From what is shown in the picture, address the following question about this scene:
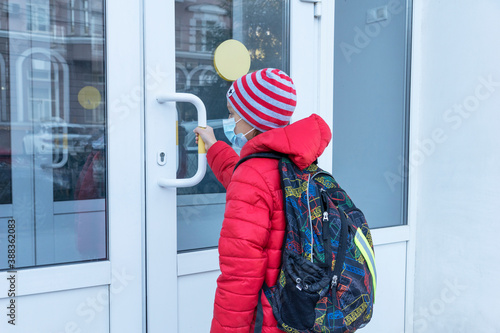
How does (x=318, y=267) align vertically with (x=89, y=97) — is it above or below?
below

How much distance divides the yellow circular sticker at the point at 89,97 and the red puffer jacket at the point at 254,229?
29.2 inches

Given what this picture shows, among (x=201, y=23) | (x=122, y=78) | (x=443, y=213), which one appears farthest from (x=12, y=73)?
(x=443, y=213)

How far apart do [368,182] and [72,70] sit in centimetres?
176

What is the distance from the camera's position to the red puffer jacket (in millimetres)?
1372

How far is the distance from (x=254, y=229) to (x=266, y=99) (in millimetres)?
418

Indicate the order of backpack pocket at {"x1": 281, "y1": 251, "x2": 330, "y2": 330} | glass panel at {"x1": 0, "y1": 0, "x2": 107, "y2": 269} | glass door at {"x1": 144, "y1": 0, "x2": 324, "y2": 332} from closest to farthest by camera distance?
backpack pocket at {"x1": 281, "y1": 251, "x2": 330, "y2": 330} < glass panel at {"x1": 0, "y1": 0, "x2": 107, "y2": 269} < glass door at {"x1": 144, "y1": 0, "x2": 324, "y2": 332}

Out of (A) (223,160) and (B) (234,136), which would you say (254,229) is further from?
(A) (223,160)

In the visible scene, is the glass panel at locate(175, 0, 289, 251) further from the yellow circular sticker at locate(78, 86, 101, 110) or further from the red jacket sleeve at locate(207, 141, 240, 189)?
the yellow circular sticker at locate(78, 86, 101, 110)

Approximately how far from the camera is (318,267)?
53.6 inches

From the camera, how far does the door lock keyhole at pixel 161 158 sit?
2.02m

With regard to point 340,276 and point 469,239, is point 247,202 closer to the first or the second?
point 340,276

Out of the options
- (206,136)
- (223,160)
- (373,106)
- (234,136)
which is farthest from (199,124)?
(373,106)

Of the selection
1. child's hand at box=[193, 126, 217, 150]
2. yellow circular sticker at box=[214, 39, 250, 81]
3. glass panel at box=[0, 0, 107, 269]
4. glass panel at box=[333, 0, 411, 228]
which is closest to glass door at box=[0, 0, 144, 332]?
glass panel at box=[0, 0, 107, 269]

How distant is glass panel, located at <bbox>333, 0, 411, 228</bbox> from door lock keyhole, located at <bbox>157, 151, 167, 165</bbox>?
107cm
